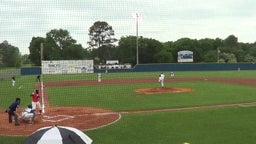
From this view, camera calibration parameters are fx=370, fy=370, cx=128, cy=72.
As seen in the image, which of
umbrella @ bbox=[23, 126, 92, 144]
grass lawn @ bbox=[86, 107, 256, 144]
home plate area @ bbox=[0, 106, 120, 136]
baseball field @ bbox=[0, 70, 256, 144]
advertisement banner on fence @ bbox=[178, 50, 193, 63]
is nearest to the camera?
umbrella @ bbox=[23, 126, 92, 144]

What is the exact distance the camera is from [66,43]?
1928cm

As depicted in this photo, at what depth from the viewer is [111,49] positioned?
24781 mm

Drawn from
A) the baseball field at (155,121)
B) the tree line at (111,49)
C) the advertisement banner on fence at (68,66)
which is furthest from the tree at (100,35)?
the advertisement banner on fence at (68,66)

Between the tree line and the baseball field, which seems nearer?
the baseball field

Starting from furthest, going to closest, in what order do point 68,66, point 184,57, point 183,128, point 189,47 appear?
point 189,47, point 184,57, point 68,66, point 183,128

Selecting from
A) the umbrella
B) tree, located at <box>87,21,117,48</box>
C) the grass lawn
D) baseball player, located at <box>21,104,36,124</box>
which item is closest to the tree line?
tree, located at <box>87,21,117,48</box>

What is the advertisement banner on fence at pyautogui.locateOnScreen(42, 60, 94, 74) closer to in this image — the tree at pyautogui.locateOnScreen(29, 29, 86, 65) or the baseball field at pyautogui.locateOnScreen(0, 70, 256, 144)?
the tree at pyautogui.locateOnScreen(29, 29, 86, 65)

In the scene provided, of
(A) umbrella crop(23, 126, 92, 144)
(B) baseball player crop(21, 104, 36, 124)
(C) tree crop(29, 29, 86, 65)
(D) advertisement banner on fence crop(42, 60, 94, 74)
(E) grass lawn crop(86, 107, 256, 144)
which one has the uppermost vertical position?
(C) tree crop(29, 29, 86, 65)

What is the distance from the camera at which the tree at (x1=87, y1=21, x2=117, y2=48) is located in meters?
18.7

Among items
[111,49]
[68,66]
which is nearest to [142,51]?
[68,66]

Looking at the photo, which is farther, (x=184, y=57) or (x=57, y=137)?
(x=184, y=57)

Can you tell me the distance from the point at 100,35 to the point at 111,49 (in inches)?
183

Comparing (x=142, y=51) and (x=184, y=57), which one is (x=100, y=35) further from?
(x=184, y=57)

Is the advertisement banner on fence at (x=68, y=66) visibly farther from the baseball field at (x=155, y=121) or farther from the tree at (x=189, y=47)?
the tree at (x=189, y=47)
